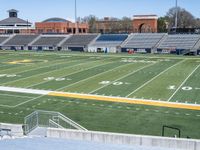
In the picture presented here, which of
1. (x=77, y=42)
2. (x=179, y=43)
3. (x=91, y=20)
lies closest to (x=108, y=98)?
(x=179, y=43)

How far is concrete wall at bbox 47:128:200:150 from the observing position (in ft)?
33.9

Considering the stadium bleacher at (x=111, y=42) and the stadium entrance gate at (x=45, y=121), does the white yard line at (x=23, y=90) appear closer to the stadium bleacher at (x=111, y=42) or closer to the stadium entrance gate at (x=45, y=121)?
the stadium entrance gate at (x=45, y=121)

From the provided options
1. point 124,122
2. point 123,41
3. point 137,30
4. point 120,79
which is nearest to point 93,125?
point 124,122

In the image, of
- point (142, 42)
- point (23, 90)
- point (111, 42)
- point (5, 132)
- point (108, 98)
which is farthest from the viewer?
point (111, 42)

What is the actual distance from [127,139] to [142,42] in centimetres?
5174

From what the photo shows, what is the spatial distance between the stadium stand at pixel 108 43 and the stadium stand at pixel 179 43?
7581 mm

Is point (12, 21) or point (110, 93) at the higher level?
point (12, 21)

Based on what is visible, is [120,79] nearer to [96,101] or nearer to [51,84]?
[51,84]

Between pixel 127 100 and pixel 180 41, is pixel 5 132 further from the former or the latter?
pixel 180 41

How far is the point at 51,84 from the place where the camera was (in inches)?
1064

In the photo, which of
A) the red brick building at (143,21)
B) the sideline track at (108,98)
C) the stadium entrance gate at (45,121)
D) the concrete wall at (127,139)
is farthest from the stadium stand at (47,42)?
the concrete wall at (127,139)

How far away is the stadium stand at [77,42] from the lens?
212 feet

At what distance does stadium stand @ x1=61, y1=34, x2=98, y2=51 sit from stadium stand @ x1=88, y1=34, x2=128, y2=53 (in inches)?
52.6

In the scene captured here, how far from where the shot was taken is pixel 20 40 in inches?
2842
